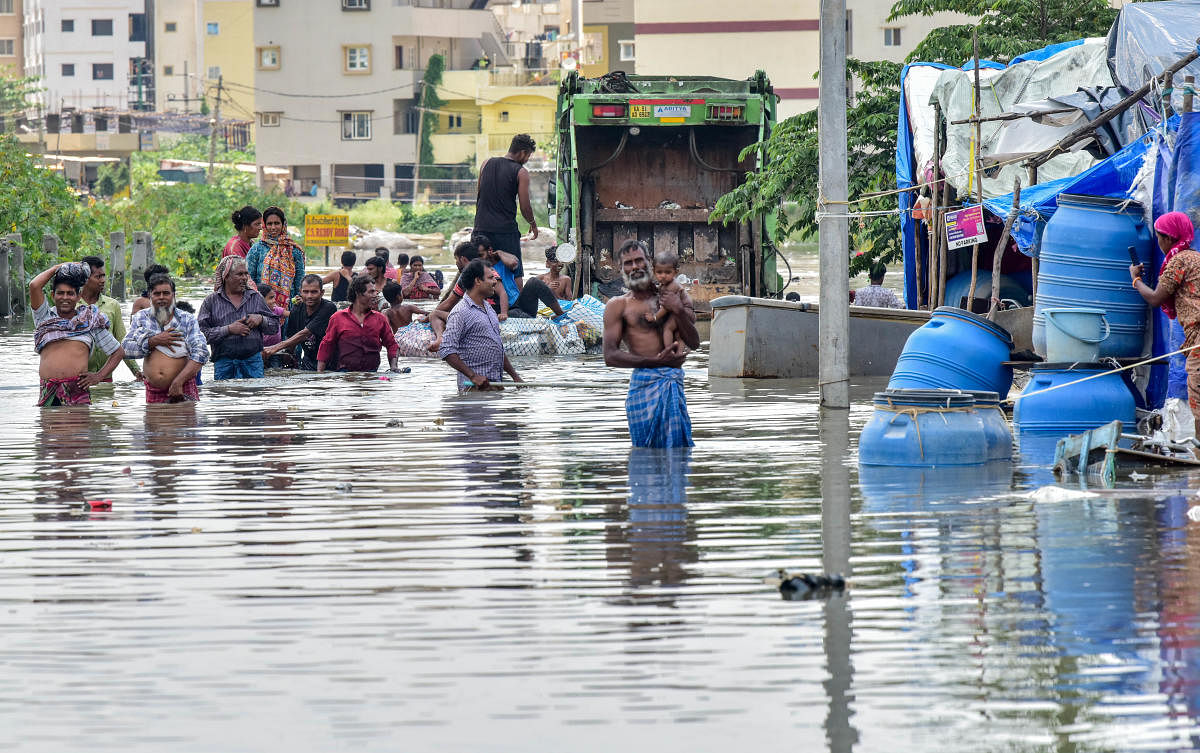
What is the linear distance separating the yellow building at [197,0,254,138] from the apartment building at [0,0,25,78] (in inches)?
547

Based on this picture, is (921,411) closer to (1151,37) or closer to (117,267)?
(1151,37)

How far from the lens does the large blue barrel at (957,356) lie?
34.4 feet

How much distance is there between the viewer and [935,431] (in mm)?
9633

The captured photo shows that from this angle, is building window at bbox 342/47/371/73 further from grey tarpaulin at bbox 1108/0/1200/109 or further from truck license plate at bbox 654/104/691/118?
grey tarpaulin at bbox 1108/0/1200/109

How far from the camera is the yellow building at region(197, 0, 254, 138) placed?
8144 cm

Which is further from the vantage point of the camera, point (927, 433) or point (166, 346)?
point (166, 346)

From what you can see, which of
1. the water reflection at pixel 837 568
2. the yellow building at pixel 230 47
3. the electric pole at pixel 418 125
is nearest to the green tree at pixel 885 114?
the water reflection at pixel 837 568

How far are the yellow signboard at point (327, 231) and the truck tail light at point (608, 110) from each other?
1084 cm

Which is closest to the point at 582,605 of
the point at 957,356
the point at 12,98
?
the point at 957,356

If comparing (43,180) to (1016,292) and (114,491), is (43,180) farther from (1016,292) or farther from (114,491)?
(114,491)

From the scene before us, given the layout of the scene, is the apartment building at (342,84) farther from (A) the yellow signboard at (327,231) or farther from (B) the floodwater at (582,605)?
(B) the floodwater at (582,605)

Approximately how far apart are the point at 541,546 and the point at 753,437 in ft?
13.3

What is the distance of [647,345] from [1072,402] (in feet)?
8.84

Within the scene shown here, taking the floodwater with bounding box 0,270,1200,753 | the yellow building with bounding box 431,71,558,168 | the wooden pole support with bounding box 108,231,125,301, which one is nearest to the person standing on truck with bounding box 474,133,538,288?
the floodwater with bounding box 0,270,1200,753
